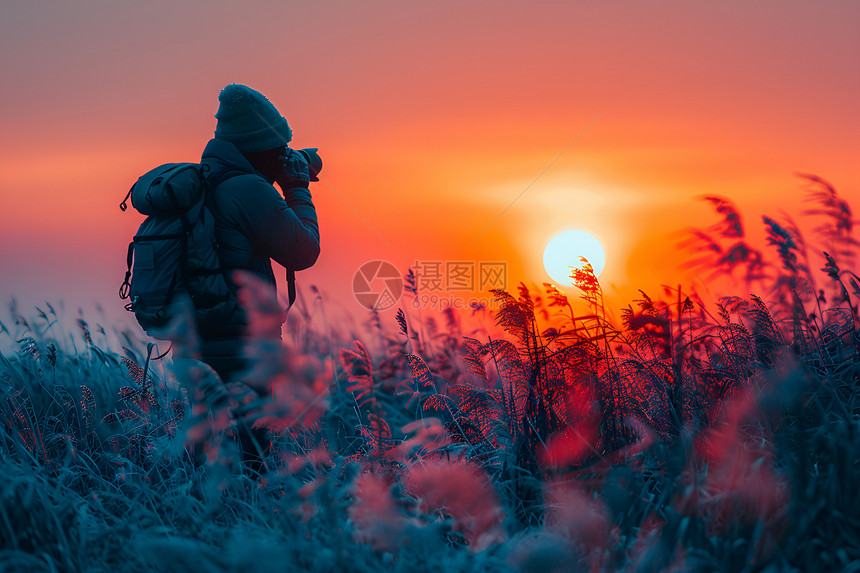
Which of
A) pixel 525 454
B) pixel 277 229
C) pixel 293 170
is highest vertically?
pixel 293 170

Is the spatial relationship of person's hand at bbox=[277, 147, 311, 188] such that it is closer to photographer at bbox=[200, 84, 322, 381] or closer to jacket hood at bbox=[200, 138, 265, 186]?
photographer at bbox=[200, 84, 322, 381]

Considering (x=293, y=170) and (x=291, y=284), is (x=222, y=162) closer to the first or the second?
Result: (x=293, y=170)

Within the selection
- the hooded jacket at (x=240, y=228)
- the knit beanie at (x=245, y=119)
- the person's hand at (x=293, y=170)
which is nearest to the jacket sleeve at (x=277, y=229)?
the hooded jacket at (x=240, y=228)

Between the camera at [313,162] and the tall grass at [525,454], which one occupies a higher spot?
the camera at [313,162]

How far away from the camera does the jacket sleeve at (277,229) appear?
10.7ft

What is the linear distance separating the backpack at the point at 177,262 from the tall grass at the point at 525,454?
29cm

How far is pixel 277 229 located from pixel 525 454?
1571 millimetres

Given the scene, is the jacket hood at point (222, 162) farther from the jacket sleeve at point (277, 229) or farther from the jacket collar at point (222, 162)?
the jacket sleeve at point (277, 229)

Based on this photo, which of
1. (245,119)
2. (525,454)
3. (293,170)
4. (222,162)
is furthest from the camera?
(293,170)

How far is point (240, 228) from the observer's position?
334cm

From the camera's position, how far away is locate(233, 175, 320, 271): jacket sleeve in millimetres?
3273

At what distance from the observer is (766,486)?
2.23m

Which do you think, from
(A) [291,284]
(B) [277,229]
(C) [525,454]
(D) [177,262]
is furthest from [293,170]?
(C) [525,454]

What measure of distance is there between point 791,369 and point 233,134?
2.81 m
